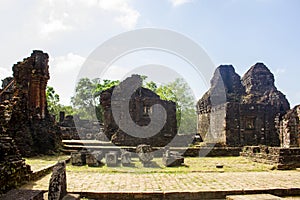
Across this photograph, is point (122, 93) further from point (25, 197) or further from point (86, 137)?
point (25, 197)

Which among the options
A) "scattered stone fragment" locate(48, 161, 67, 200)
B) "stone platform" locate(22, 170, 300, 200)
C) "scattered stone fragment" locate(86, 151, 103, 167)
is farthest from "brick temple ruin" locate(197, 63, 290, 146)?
"scattered stone fragment" locate(48, 161, 67, 200)

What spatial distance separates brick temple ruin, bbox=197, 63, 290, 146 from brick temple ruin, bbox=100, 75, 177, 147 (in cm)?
414

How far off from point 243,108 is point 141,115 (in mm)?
8233

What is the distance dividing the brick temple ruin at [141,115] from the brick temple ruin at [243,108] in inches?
163

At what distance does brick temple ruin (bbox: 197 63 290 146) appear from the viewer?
2239 cm

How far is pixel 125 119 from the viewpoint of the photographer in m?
22.4

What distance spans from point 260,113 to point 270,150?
1070cm

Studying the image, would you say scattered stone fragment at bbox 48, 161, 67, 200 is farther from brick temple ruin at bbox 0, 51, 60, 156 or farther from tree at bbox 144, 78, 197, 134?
tree at bbox 144, 78, 197, 134

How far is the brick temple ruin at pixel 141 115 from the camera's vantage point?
21.8m

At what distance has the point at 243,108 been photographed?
75.5 feet

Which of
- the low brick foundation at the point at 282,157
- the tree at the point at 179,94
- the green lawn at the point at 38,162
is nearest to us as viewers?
the green lawn at the point at 38,162

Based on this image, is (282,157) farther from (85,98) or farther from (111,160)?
(85,98)

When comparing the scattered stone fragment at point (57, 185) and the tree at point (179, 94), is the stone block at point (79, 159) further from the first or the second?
the tree at point (179, 94)

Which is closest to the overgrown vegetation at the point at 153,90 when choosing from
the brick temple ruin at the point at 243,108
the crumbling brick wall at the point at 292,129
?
the brick temple ruin at the point at 243,108
